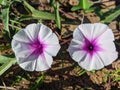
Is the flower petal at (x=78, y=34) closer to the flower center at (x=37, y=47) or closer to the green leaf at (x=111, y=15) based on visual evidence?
the flower center at (x=37, y=47)

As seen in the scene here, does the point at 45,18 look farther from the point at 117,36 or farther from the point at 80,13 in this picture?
the point at 117,36

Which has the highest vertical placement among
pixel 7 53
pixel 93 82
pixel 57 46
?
pixel 57 46

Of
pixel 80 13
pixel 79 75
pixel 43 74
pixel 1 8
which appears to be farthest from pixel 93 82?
pixel 1 8

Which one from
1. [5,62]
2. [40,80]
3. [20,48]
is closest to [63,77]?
[40,80]

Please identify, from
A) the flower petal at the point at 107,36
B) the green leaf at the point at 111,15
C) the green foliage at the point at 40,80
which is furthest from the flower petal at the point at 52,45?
the green leaf at the point at 111,15

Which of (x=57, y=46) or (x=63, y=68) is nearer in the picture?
(x=57, y=46)

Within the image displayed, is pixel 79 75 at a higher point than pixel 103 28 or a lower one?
lower
